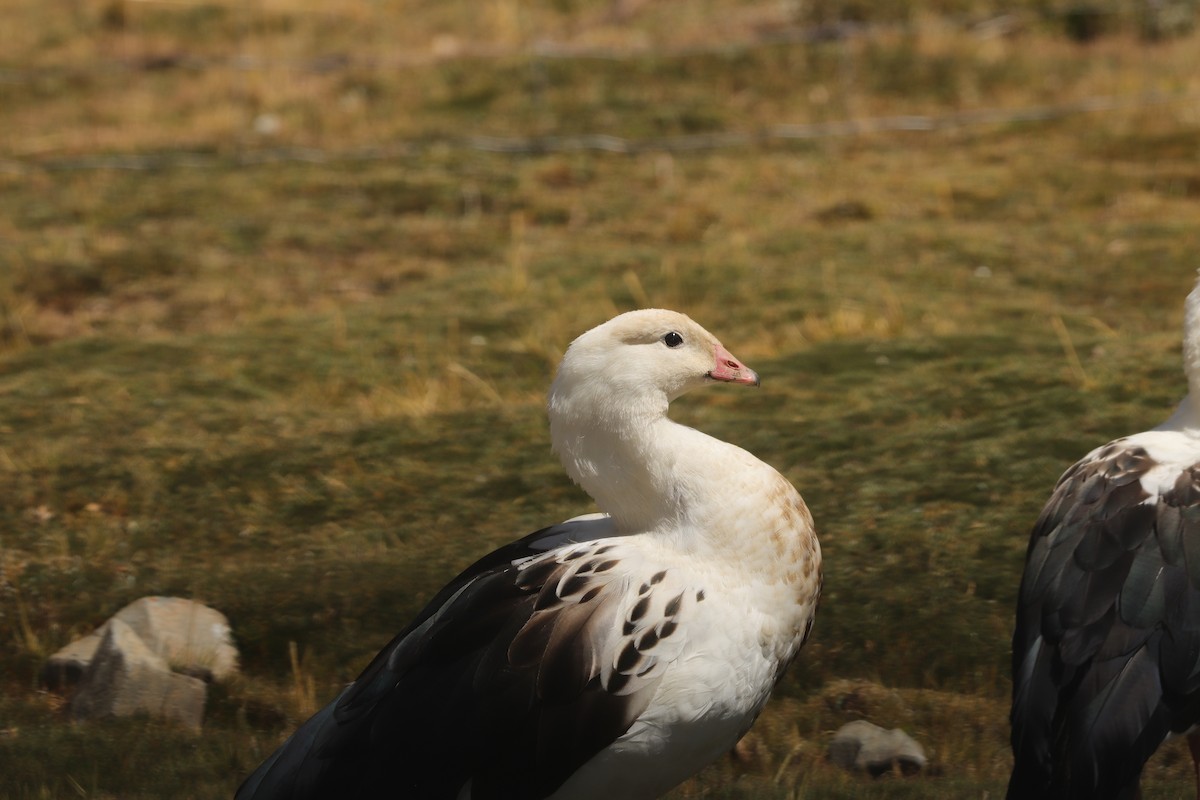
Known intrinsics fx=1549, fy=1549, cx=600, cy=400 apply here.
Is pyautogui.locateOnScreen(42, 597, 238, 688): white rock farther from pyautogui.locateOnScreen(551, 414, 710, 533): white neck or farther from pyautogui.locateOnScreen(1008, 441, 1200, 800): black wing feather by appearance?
pyautogui.locateOnScreen(1008, 441, 1200, 800): black wing feather

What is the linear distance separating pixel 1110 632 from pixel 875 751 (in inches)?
52.2


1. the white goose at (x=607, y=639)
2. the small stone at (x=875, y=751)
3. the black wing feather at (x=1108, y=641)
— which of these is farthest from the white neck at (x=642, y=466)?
the small stone at (x=875, y=751)

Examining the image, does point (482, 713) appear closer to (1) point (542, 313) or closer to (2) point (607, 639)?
(2) point (607, 639)

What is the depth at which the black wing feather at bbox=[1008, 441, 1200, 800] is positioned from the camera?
504 centimetres

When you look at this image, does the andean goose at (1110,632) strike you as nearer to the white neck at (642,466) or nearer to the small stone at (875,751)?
the small stone at (875,751)

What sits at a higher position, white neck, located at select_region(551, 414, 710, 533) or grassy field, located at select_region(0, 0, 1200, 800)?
white neck, located at select_region(551, 414, 710, 533)

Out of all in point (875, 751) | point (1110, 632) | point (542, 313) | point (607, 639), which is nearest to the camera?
point (607, 639)

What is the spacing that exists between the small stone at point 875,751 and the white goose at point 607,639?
1.02 metres

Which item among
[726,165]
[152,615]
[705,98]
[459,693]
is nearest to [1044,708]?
→ [459,693]

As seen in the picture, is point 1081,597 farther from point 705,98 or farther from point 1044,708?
point 705,98

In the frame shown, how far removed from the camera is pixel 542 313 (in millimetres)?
12445

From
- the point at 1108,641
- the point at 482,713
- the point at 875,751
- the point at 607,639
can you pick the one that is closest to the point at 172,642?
the point at 482,713

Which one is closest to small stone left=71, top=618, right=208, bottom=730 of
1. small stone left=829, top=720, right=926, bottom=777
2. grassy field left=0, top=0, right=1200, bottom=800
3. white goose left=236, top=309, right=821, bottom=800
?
grassy field left=0, top=0, right=1200, bottom=800

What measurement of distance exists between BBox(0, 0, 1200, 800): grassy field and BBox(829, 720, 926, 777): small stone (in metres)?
0.11
